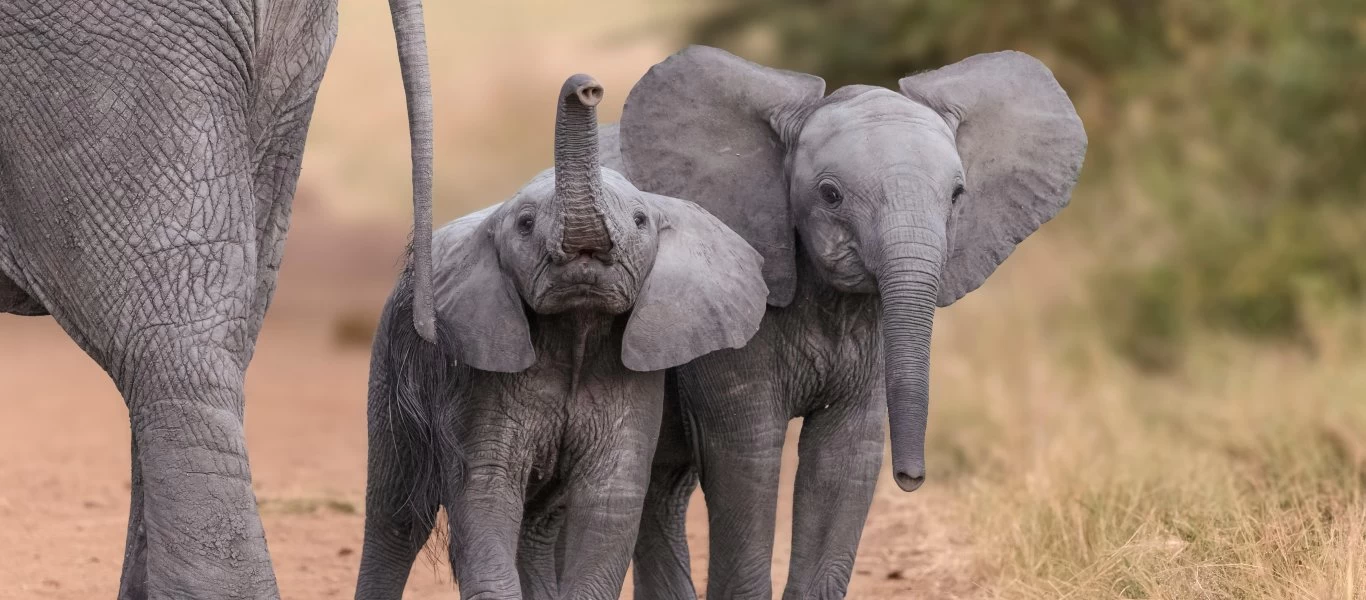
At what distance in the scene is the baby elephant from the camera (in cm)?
469

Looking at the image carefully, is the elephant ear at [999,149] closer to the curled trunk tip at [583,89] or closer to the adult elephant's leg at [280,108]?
the curled trunk tip at [583,89]

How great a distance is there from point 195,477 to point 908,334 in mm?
1610

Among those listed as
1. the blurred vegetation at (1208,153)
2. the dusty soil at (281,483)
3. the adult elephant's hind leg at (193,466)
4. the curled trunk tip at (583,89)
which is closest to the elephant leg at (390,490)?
the dusty soil at (281,483)

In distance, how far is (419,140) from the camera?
15.1ft

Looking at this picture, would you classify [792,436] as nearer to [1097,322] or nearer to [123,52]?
[1097,322]

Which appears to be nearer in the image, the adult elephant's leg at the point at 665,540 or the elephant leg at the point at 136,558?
the elephant leg at the point at 136,558

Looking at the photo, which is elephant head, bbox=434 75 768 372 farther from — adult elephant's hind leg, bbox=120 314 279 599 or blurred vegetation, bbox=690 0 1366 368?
blurred vegetation, bbox=690 0 1366 368

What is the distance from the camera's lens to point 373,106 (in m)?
26.0

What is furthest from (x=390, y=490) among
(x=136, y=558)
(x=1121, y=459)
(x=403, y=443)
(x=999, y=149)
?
(x=1121, y=459)

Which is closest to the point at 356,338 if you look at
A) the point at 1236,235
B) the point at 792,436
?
the point at 792,436

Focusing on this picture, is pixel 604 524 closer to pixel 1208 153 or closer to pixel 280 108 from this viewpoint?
pixel 280 108

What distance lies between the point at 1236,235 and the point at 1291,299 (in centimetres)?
62

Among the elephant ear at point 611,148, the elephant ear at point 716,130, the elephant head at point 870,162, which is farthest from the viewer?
the elephant ear at point 611,148

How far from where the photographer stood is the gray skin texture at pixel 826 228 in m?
4.97
